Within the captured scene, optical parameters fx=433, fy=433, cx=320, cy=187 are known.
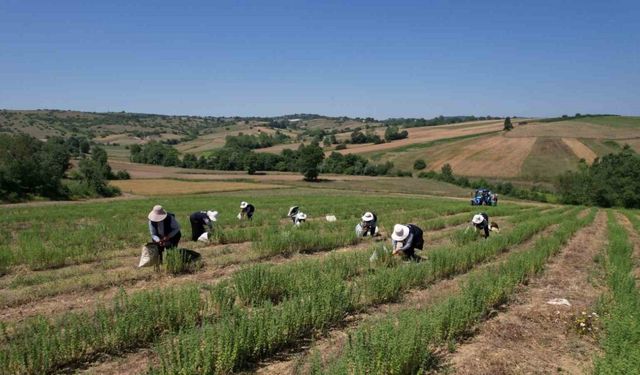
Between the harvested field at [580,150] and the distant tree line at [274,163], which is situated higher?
the harvested field at [580,150]

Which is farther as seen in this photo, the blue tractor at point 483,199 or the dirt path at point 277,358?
the blue tractor at point 483,199

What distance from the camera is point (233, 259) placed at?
464 inches

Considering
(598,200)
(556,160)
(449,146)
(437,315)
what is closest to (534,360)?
(437,315)

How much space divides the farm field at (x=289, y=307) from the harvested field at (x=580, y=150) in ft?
247

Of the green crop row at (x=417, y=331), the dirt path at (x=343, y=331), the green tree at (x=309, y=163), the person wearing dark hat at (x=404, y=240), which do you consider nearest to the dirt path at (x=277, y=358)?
the dirt path at (x=343, y=331)

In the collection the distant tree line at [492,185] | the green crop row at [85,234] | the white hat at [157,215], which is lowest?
the distant tree line at [492,185]

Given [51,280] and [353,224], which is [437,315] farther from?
[353,224]

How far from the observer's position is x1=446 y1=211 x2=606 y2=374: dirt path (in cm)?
612

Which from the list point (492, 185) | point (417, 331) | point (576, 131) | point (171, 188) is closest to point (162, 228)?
point (417, 331)

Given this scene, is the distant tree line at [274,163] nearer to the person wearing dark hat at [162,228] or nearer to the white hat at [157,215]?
the person wearing dark hat at [162,228]

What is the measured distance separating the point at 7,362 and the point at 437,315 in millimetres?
5714

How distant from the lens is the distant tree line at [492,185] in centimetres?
6153

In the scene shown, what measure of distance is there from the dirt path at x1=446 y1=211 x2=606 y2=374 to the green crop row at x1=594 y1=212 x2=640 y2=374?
43cm

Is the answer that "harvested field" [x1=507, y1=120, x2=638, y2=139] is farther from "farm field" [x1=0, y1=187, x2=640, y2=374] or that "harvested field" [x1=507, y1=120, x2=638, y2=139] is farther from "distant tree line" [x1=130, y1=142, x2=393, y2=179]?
"farm field" [x1=0, y1=187, x2=640, y2=374]
